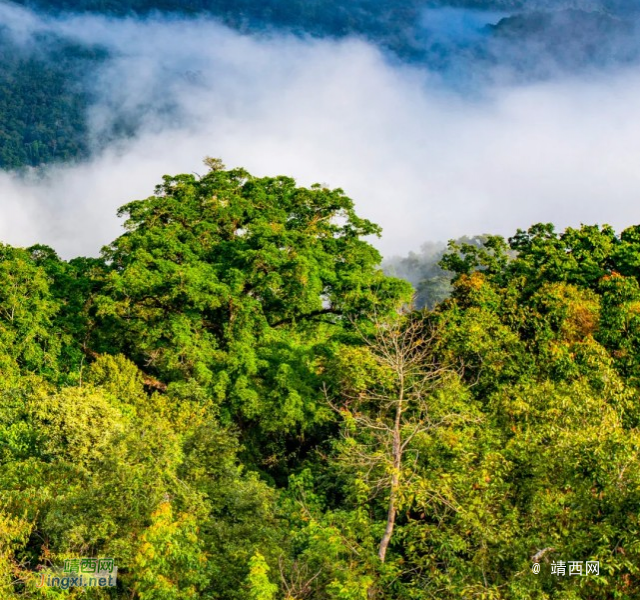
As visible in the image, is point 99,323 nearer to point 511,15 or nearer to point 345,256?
point 345,256

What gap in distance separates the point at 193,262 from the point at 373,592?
15289mm

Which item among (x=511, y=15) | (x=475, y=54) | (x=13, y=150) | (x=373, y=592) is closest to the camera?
(x=373, y=592)

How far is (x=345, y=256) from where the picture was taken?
2583 centimetres

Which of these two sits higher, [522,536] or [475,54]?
[475,54]

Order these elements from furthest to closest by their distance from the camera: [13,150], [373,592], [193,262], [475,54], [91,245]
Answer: [13,150], [91,245], [475,54], [193,262], [373,592]

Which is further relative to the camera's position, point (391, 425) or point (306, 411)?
point (306, 411)

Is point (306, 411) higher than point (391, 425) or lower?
higher

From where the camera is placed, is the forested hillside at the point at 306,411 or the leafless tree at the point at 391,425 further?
the leafless tree at the point at 391,425

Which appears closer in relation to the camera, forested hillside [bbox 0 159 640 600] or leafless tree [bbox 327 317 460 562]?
forested hillside [bbox 0 159 640 600]

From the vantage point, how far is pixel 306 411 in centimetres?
2105

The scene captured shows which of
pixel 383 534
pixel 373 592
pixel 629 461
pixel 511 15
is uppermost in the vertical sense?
pixel 511 15

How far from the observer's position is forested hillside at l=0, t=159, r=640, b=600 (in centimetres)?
1073

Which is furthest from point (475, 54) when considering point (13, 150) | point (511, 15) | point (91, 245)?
point (13, 150)

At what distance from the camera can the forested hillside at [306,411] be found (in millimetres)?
10734
